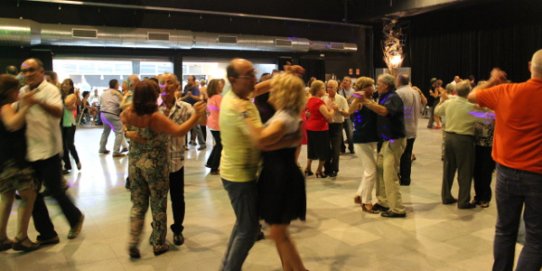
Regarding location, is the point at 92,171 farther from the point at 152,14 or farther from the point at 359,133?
the point at 152,14

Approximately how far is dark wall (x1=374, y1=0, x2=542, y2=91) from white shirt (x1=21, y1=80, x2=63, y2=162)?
14.9m

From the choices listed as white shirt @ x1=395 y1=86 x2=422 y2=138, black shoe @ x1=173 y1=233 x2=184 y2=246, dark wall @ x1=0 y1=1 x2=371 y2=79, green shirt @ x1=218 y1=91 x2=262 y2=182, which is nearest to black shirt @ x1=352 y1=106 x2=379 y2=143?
white shirt @ x1=395 y1=86 x2=422 y2=138

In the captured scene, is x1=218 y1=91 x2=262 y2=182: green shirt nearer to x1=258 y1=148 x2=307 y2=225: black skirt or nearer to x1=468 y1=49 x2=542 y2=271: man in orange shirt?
x1=258 y1=148 x2=307 y2=225: black skirt

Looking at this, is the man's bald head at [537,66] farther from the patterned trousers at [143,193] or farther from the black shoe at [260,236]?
the patterned trousers at [143,193]

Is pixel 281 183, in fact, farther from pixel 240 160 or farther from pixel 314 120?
pixel 314 120

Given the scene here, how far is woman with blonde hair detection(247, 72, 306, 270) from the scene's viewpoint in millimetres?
2611

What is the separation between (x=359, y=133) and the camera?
471cm

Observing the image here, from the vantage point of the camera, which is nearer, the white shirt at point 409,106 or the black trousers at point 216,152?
the white shirt at point 409,106

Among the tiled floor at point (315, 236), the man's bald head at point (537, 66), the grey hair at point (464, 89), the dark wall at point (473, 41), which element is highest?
the dark wall at point (473, 41)

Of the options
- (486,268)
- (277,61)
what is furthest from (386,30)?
(486,268)

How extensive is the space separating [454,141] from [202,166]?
4.21 meters

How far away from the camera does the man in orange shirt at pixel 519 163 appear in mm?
2527

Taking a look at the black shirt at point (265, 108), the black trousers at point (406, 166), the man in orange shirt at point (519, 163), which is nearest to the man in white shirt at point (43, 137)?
the black shirt at point (265, 108)

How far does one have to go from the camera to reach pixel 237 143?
262cm
